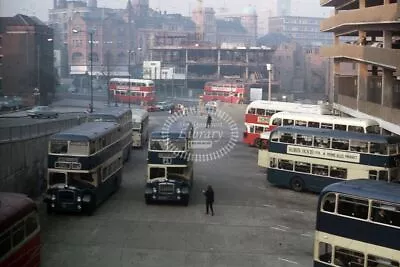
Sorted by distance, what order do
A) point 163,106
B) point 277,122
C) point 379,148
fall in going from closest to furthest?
point 379,148 → point 277,122 → point 163,106

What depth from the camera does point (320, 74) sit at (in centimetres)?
11200

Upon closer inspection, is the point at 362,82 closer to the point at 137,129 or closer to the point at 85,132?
the point at 137,129

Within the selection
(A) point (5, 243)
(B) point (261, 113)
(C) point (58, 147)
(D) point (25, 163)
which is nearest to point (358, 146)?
(C) point (58, 147)

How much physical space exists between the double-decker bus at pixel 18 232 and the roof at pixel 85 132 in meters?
6.58

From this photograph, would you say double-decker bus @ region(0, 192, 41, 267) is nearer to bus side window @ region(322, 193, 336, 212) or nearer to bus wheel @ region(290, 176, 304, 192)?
bus side window @ region(322, 193, 336, 212)

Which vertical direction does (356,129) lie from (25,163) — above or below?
above

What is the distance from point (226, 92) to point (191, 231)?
167 ft

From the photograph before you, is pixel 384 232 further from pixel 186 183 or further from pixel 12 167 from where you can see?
pixel 12 167

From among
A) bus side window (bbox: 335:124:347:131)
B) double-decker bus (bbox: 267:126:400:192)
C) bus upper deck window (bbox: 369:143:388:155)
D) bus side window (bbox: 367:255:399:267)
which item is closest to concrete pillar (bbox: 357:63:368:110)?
bus side window (bbox: 335:124:347:131)

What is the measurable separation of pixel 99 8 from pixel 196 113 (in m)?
67.8

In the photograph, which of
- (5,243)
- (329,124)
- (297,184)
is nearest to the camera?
(5,243)

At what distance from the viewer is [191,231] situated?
19.5 metres

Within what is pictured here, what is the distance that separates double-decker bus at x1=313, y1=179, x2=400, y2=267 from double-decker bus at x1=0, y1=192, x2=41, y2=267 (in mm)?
6560

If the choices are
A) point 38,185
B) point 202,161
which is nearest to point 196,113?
point 202,161
